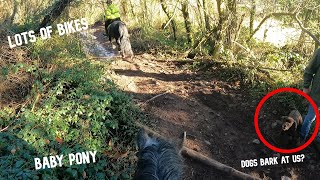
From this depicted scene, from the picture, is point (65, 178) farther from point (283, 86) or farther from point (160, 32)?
point (160, 32)

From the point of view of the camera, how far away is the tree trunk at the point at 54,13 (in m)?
7.32

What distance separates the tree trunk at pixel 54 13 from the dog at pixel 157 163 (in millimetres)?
5143

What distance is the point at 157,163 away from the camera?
2930 mm

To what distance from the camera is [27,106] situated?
16.0ft

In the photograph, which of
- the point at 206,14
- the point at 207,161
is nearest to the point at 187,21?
the point at 206,14

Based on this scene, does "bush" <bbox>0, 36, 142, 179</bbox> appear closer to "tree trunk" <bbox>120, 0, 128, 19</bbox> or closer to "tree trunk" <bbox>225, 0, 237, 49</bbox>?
"tree trunk" <bbox>225, 0, 237, 49</bbox>

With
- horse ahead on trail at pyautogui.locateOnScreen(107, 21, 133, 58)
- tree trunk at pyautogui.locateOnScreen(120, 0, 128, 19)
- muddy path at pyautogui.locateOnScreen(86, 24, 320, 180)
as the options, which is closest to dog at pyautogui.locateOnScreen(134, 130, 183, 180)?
muddy path at pyautogui.locateOnScreen(86, 24, 320, 180)

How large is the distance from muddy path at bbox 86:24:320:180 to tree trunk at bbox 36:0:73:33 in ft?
6.23

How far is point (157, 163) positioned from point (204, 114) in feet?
11.8

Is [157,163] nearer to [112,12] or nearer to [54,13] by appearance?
[54,13]

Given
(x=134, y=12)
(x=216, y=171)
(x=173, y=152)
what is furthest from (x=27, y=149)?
(x=134, y=12)

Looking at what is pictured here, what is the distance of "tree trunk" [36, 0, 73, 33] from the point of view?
7316mm

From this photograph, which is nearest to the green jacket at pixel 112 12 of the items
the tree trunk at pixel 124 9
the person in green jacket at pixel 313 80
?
the tree trunk at pixel 124 9

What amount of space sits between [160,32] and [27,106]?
25.6ft
